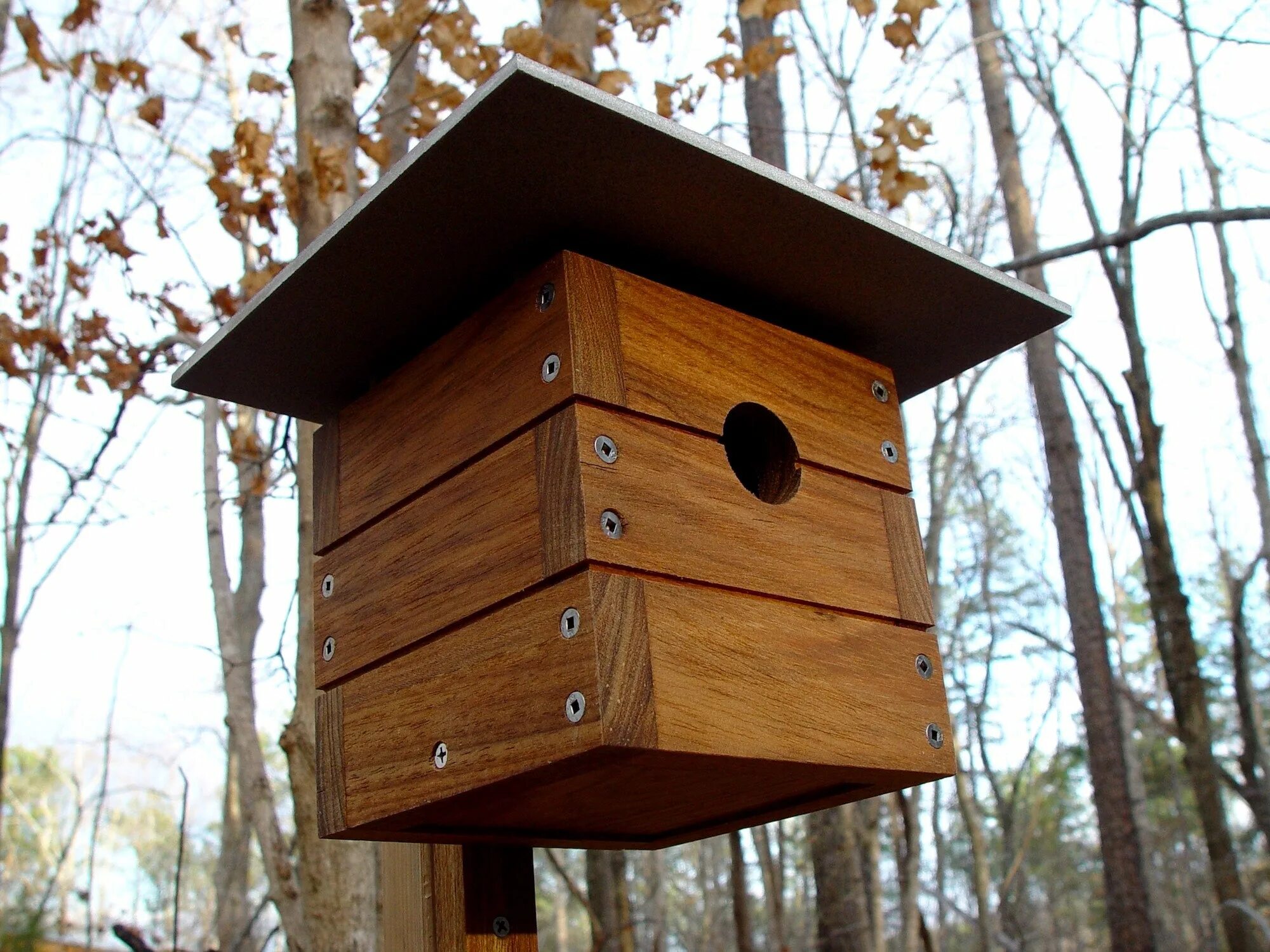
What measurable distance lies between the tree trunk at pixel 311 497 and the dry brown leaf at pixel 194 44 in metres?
0.66

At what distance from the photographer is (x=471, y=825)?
156cm

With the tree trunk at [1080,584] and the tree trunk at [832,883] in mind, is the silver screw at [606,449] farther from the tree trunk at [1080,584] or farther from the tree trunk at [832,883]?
the tree trunk at [1080,584]

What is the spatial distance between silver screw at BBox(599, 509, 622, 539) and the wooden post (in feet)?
1.91

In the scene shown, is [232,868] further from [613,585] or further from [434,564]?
[613,585]

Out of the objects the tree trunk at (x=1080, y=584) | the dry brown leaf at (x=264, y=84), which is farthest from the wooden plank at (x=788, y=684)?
the tree trunk at (x=1080, y=584)

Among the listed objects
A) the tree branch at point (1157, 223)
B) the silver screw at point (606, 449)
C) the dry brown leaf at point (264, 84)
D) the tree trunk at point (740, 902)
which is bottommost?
the tree trunk at point (740, 902)

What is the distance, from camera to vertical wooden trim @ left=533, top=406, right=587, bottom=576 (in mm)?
1293

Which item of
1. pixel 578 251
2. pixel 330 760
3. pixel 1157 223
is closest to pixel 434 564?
pixel 330 760

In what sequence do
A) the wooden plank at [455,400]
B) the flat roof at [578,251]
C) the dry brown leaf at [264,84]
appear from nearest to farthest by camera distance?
the flat roof at [578,251]
the wooden plank at [455,400]
the dry brown leaf at [264,84]

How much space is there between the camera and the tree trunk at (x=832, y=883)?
17.5 ft

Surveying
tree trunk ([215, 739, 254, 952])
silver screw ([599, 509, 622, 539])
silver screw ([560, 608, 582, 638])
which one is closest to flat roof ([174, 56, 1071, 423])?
silver screw ([599, 509, 622, 539])

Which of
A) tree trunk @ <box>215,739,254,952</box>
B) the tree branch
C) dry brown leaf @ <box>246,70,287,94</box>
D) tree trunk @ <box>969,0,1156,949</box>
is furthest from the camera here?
tree trunk @ <box>215,739,254,952</box>

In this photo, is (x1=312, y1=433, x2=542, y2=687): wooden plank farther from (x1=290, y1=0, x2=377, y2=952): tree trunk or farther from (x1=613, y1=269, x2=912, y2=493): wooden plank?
(x1=290, y1=0, x2=377, y2=952): tree trunk

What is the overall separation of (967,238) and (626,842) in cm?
597
